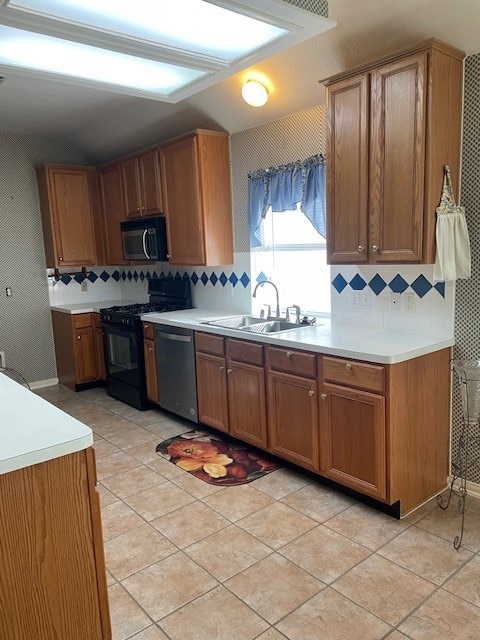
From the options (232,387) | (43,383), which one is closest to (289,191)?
(232,387)

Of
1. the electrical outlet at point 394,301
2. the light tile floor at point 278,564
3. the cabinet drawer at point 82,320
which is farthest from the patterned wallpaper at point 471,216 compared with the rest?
the cabinet drawer at point 82,320

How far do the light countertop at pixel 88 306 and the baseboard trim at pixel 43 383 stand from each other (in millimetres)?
821

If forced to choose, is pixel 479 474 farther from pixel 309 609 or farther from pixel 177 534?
pixel 177 534

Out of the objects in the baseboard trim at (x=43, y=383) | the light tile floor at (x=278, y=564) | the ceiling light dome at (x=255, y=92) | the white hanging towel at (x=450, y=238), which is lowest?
the light tile floor at (x=278, y=564)

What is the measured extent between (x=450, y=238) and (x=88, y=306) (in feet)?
12.9

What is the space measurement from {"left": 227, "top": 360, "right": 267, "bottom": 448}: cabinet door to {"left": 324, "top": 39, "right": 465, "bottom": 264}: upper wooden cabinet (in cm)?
99

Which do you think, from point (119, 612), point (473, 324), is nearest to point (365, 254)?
point (473, 324)

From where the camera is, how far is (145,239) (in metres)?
4.64

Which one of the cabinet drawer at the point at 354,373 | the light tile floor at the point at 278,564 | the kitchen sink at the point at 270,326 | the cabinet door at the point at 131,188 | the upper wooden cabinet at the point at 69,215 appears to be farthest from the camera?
the upper wooden cabinet at the point at 69,215

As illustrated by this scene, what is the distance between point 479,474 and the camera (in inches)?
109

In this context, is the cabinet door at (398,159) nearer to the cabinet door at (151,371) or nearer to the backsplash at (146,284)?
the backsplash at (146,284)

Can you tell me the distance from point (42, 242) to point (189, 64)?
143 inches

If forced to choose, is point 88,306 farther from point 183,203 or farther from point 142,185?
point 183,203

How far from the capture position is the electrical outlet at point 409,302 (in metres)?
2.93
